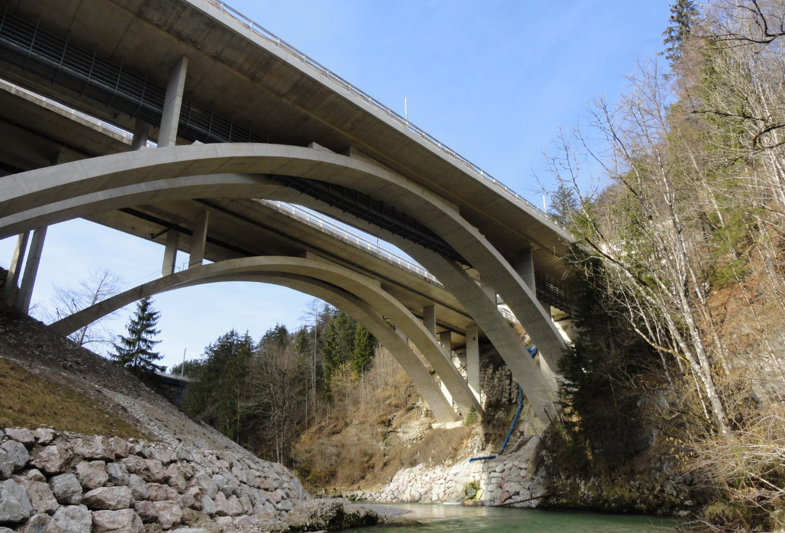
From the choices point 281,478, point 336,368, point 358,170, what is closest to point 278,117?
point 358,170

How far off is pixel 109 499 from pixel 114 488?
0.80 feet

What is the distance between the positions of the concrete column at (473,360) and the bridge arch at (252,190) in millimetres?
8380

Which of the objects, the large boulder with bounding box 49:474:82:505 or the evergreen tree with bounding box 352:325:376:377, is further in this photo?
the evergreen tree with bounding box 352:325:376:377

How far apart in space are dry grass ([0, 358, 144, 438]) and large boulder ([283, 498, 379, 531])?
12.0 feet

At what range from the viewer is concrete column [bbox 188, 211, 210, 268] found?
19812 mm

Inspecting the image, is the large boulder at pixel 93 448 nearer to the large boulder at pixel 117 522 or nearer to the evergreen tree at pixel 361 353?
the large boulder at pixel 117 522

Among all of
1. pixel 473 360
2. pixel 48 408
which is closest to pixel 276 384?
pixel 473 360

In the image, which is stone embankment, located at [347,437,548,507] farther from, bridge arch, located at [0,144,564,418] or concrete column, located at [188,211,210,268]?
concrete column, located at [188,211,210,268]

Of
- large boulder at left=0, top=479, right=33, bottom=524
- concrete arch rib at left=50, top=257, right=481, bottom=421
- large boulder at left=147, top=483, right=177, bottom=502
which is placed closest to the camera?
large boulder at left=0, top=479, right=33, bottom=524

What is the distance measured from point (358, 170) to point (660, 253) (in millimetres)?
9766

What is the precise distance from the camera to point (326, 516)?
11414 millimetres

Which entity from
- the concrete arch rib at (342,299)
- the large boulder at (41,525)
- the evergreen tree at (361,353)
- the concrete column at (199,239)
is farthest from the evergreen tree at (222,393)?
the large boulder at (41,525)

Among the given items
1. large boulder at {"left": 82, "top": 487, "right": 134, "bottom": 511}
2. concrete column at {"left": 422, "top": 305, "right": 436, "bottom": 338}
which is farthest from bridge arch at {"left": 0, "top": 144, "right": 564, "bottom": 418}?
concrete column at {"left": 422, "top": 305, "right": 436, "bottom": 338}

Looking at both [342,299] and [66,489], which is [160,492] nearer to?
[66,489]
